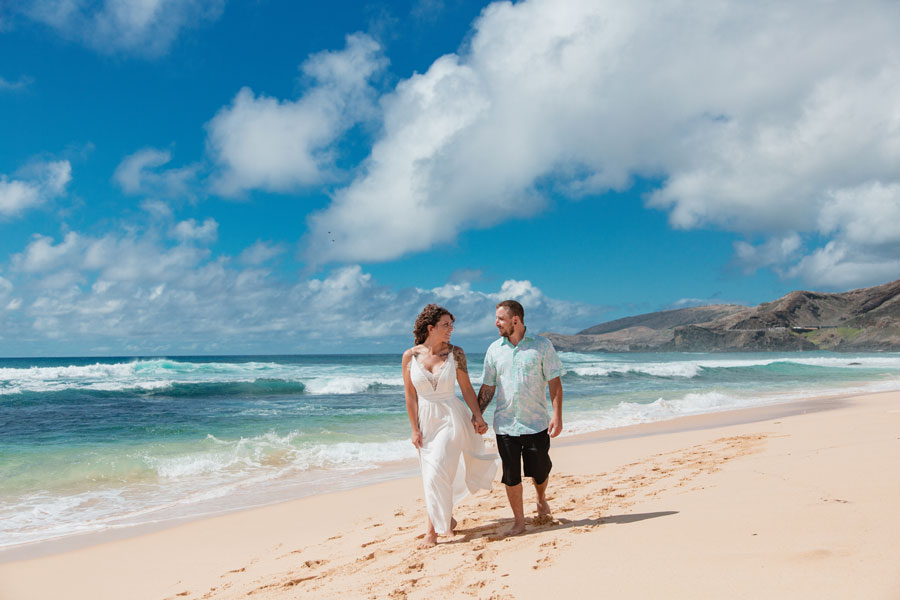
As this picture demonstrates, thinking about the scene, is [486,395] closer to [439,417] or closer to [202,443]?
[439,417]

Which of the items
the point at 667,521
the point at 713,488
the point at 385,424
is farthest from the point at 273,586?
the point at 385,424

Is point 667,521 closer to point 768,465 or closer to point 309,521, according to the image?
point 768,465

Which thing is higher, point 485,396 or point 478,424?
point 485,396

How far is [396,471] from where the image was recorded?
371 inches

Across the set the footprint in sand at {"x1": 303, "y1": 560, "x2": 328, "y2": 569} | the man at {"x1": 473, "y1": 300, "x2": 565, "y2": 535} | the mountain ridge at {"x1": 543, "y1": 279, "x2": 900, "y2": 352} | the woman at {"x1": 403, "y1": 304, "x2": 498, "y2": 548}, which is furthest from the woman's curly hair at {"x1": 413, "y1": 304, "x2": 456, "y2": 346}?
the mountain ridge at {"x1": 543, "y1": 279, "x2": 900, "y2": 352}

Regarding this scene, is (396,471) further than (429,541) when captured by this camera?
Yes

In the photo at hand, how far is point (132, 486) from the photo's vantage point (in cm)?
892

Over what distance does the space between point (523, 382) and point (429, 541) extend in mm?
Answer: 1537

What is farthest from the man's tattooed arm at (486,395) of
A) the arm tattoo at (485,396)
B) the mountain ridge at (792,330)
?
the mountain ridge at (792,330)

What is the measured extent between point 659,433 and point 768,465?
19.9ft

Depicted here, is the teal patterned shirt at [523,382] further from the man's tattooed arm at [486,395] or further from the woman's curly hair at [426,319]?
the woman's curly hair at [426,319]

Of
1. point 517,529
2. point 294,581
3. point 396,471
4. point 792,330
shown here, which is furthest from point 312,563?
point 792,330

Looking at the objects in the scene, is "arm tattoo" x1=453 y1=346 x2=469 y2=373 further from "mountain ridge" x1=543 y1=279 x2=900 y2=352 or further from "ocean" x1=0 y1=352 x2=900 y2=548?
"mountain ridge" x1=543 y1=279 x2=900 y2=352

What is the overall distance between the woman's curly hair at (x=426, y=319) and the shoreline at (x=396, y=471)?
13.4 ft
